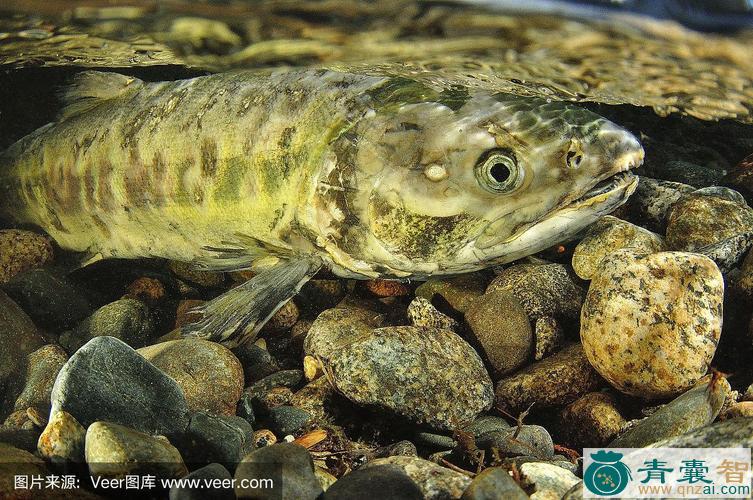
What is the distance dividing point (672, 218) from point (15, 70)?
881cm

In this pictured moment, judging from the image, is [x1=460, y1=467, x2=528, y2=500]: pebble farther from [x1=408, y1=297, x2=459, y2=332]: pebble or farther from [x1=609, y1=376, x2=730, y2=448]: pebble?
[x1=408, y1=297, x2=459, y2=332]: pebble

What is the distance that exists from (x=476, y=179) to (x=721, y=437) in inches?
75.7

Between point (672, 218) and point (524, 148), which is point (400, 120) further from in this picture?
point (672, 218)

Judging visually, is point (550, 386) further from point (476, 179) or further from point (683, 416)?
point (476, 179)

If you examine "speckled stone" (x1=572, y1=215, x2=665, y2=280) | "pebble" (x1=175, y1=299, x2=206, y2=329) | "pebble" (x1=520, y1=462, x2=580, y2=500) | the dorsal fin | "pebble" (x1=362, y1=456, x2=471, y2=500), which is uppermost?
the dorsal fin

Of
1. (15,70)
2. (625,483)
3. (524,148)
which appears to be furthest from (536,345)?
(15,70)

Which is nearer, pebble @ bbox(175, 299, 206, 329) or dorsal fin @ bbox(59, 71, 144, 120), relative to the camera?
pebble @ bbox(175, 299, 206, 329)

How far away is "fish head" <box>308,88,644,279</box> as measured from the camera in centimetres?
326

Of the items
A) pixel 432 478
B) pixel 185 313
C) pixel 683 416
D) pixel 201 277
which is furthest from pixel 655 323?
pixel 201 277

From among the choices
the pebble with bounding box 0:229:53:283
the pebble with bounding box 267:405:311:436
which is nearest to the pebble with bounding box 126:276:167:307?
the pebble with bounding box 0:229:53:283

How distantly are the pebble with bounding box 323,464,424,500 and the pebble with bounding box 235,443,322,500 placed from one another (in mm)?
105

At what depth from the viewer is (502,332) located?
4035mm

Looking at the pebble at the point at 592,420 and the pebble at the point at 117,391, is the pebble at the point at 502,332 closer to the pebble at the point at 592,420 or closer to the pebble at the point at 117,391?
the pebble at the point at 592,420

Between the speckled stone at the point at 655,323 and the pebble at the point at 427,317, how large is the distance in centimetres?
109
